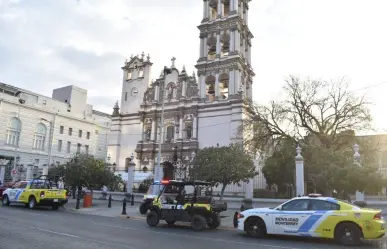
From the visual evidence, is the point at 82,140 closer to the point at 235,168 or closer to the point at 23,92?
the point at 23,92

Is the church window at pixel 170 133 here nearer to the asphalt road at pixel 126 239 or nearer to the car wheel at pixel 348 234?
the asphalt road at pixel 126 239

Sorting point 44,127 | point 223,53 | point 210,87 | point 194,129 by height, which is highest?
point 223,53

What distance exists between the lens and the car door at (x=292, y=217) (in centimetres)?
1067

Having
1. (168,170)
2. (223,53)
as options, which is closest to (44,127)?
(168,170)

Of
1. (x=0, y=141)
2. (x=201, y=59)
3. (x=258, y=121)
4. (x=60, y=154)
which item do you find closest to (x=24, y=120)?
(x=0, y=141)

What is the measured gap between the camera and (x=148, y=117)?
134 feet

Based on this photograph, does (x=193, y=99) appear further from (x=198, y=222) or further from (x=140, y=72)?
(x=198, y=222)

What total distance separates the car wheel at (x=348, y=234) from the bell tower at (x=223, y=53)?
25529mm

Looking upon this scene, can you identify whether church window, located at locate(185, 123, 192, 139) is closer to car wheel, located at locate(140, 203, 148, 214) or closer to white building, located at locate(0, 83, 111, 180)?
white building, located at locate(0, 83, 111, 180)

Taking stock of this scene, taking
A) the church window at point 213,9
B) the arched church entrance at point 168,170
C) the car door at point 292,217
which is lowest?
the car door at point 292,217

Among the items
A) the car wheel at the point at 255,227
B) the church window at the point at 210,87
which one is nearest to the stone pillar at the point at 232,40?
the church window at the point at 210,87

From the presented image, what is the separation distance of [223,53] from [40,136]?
1142 inches

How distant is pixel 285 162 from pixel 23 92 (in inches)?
1525

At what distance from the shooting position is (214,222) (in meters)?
13.7
